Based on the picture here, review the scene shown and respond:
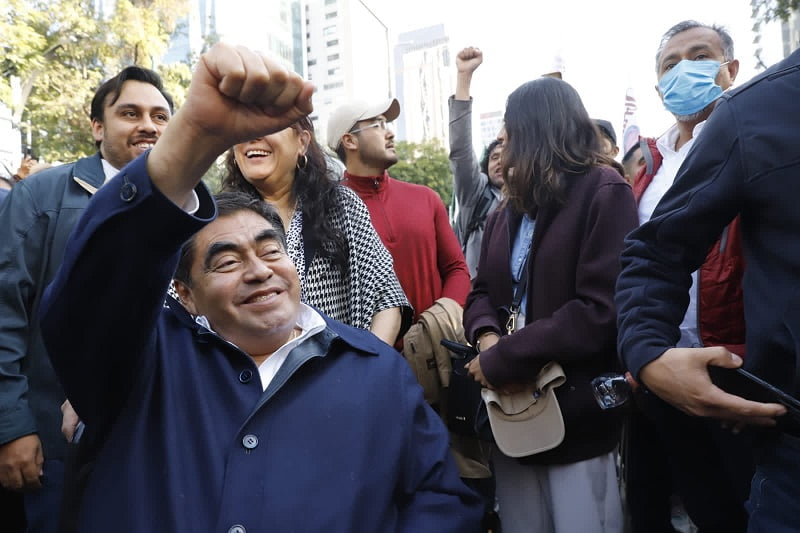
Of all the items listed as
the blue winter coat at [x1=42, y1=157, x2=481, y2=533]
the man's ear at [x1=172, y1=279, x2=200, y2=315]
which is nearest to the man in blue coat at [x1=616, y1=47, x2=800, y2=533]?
the blue winter coat at [x1=42, y1=157, x2=481, y2=533]

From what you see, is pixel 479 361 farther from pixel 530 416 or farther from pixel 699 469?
pixel 699 469

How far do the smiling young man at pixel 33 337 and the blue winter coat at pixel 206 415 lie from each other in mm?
959

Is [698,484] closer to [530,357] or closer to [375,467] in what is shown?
[530,357]

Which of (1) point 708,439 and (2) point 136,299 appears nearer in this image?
(2) point 136,299

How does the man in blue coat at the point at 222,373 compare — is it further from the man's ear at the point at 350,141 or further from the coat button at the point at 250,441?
the man's ear at the point at 350,141

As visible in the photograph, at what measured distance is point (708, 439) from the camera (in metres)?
2.51

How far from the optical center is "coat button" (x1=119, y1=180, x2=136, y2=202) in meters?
1.14


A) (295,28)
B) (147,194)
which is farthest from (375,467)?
(295,28)

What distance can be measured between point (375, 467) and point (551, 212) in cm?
128

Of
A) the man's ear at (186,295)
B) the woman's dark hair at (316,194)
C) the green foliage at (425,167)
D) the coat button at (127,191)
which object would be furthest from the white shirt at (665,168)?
the green foliage at (425,167)

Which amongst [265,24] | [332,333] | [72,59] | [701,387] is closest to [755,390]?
[701,387]

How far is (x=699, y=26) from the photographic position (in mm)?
2928

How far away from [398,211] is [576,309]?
1.31 m

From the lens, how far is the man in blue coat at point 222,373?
3.74 feet
